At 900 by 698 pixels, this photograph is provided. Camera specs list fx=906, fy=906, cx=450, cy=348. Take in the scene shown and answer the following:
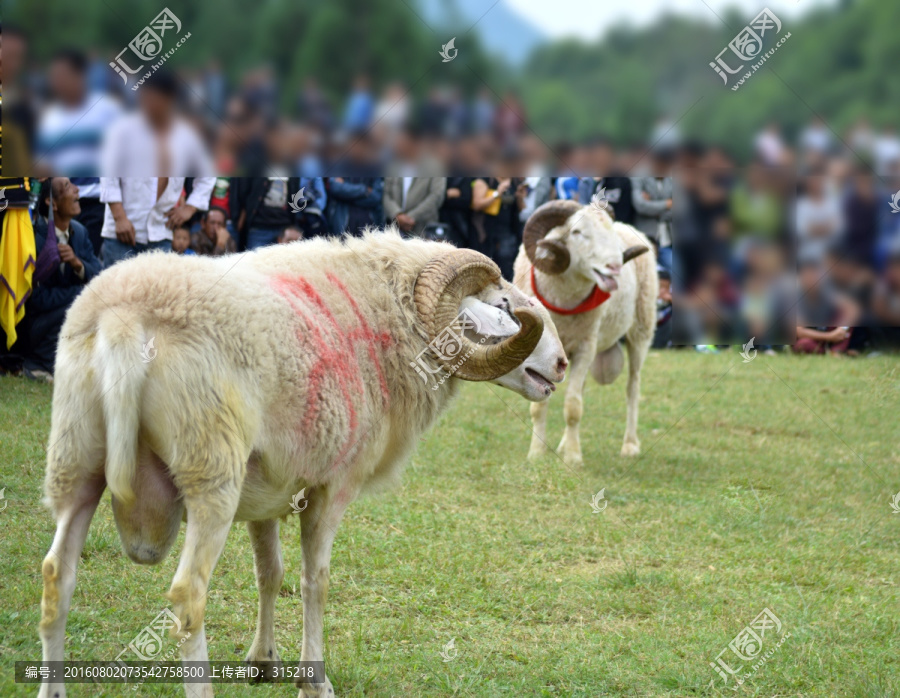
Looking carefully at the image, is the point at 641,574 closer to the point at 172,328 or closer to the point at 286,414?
the point at 286,414

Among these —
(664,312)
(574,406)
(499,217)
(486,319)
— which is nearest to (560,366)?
(486,319)

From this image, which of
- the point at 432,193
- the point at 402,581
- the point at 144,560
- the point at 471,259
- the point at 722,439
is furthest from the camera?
the point at 432,193

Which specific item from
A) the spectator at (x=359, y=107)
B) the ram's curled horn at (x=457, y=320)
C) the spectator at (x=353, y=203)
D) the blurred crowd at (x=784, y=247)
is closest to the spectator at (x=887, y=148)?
the blurred crowd at (x=784, y=247)

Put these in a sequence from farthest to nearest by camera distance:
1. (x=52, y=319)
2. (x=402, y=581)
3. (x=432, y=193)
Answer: (x=432, y=193) → (x=52, y=319) → (x=402, y=581)

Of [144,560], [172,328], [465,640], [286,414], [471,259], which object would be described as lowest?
[465,640]

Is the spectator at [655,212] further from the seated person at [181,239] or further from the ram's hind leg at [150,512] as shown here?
the ram's hind leg at [150,512]

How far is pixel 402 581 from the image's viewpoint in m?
5.66

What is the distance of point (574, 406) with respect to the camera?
28.6 feet

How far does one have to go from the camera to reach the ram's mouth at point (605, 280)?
27.3 feet

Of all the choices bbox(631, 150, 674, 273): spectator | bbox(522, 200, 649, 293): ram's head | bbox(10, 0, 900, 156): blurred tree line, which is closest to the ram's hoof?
bbox(522, 200, 649, 293): ram's head

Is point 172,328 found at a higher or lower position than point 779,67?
lower

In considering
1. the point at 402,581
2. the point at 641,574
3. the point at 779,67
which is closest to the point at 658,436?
the point at 641,574

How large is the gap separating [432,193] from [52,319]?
204 inches

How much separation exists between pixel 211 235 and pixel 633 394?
517 centimetres
